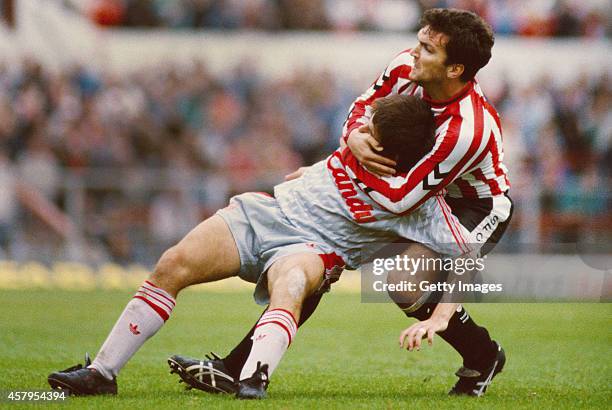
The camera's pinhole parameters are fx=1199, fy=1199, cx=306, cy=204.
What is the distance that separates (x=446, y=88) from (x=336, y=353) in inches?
118

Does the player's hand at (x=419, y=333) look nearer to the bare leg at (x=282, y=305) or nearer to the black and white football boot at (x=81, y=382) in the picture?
the bare leg at (x=282, y=305)

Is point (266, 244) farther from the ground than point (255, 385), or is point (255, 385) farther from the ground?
point (266, 244)

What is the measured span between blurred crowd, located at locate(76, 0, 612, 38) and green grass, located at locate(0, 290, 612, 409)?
661 centimetres

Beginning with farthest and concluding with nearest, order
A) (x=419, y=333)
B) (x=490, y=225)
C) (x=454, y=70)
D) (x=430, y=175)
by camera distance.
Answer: (x=490, y=225)
(x=454, y=70)
(x=430, y=175)
(x=419, y=333)

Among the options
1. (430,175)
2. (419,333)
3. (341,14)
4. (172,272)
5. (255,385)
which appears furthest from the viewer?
(341,14)

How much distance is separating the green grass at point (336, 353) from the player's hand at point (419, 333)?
0.45 m

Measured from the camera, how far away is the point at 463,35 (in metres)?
6.25

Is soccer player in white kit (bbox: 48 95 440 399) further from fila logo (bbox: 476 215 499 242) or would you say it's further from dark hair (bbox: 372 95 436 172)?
fila logo (bbox: 476 215 499 242)

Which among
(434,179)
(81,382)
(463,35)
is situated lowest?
(81,382)

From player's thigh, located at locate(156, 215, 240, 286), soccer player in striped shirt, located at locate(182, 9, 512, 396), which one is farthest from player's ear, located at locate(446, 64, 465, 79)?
player's thigh, located at locate(156, 215, 240, 286)

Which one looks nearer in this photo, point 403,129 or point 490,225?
point 403,129

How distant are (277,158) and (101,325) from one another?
6748mm
